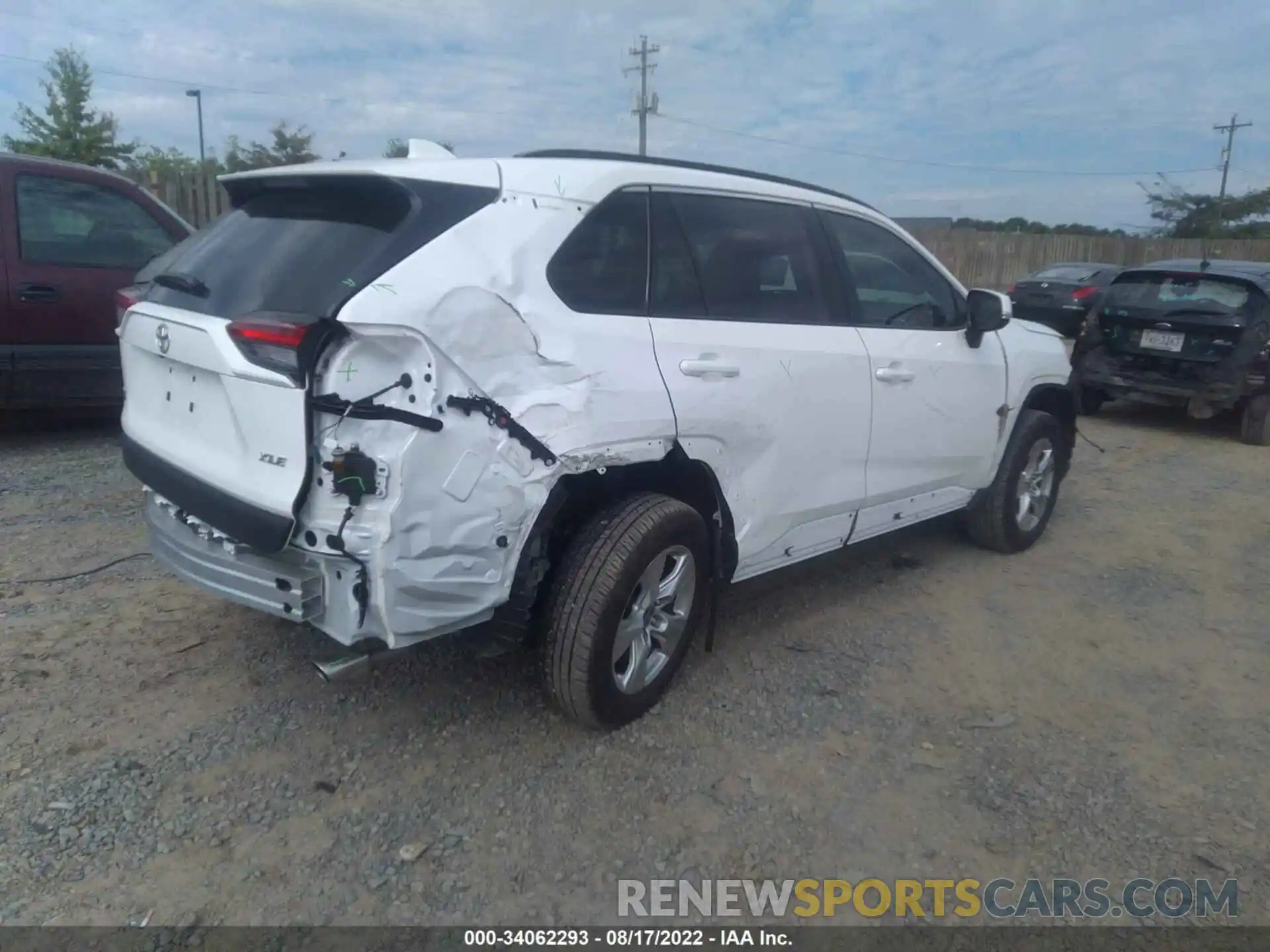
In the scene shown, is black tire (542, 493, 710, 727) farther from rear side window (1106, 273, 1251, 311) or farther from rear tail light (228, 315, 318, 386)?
rear side window (1106, 273, 1251, 311)

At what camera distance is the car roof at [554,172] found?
284 cm

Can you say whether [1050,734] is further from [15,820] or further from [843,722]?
[15,820]

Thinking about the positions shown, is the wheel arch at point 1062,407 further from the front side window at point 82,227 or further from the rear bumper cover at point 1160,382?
the front side window at point 82,227

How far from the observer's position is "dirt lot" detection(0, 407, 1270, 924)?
2623 millimetres

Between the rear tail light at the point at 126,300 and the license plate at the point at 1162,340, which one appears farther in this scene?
the license plate at the point at 1162,340

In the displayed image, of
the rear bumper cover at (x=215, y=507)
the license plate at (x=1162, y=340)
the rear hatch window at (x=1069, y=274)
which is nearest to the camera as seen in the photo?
the rear bumper cover at (x=215, y=507)

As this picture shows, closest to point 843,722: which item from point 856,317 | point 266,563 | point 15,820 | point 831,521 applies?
point 831,521

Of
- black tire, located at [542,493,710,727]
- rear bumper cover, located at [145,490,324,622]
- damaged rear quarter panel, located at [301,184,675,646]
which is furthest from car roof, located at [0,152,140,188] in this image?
black tire, located at [542,493,710,727]

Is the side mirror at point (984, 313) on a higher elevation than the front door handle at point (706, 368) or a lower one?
higher

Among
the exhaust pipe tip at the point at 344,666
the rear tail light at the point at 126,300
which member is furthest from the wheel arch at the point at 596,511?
the rear tail light at the point at 126,300

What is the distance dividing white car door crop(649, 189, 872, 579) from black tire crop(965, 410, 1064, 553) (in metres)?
1.45

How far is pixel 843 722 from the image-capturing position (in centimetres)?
349

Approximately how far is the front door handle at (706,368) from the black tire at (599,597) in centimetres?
44

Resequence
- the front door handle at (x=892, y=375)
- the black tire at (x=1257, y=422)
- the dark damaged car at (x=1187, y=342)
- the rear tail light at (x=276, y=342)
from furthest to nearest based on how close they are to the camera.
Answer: the black tire at (x=1257, y=422)
the dark damaged car at (x=1187, y=342)
the front door handle at (x=892, y=375)
the rear tail light at (x=276, y=342)
